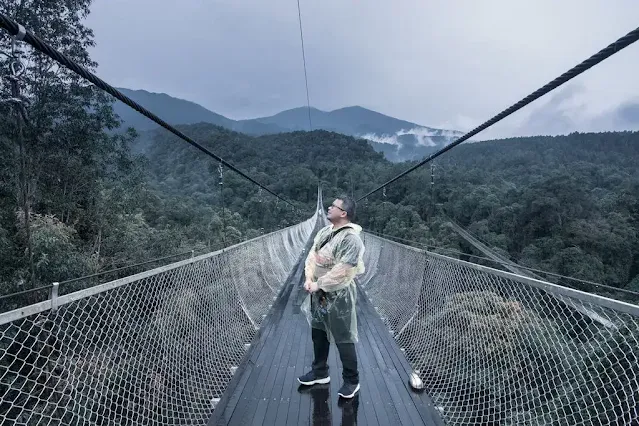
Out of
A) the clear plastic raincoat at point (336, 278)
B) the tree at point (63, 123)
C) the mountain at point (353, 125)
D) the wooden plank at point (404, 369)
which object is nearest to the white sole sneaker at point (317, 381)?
the clear plastic raincoat at point (336, 278)

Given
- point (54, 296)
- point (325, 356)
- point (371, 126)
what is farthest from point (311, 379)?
point (371, 126)

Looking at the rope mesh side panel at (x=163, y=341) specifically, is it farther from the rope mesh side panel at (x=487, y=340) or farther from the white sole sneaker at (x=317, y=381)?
the rope mesh side panel at (x=487, y=340)

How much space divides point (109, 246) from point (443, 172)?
29.5 meters

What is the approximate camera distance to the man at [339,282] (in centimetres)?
180

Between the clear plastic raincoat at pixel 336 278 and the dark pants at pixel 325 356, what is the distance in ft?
0.14

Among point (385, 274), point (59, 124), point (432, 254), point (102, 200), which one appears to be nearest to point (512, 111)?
point (432, 254)

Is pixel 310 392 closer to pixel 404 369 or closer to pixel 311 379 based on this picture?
pixel 311 379

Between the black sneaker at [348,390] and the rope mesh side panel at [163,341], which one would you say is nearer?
the rope mesh side panel at [163,341]

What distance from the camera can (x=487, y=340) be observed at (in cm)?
209

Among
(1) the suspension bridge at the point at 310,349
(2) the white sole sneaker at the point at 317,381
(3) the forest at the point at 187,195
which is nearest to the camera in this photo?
(1) the suspension bridge at the point at 310,349

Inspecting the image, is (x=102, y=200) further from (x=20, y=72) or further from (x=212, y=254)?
(x=20, y=72)

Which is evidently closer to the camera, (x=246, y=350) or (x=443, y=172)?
(x=246, y=350)

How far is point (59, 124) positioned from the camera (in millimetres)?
8305

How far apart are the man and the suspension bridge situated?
239 mm
